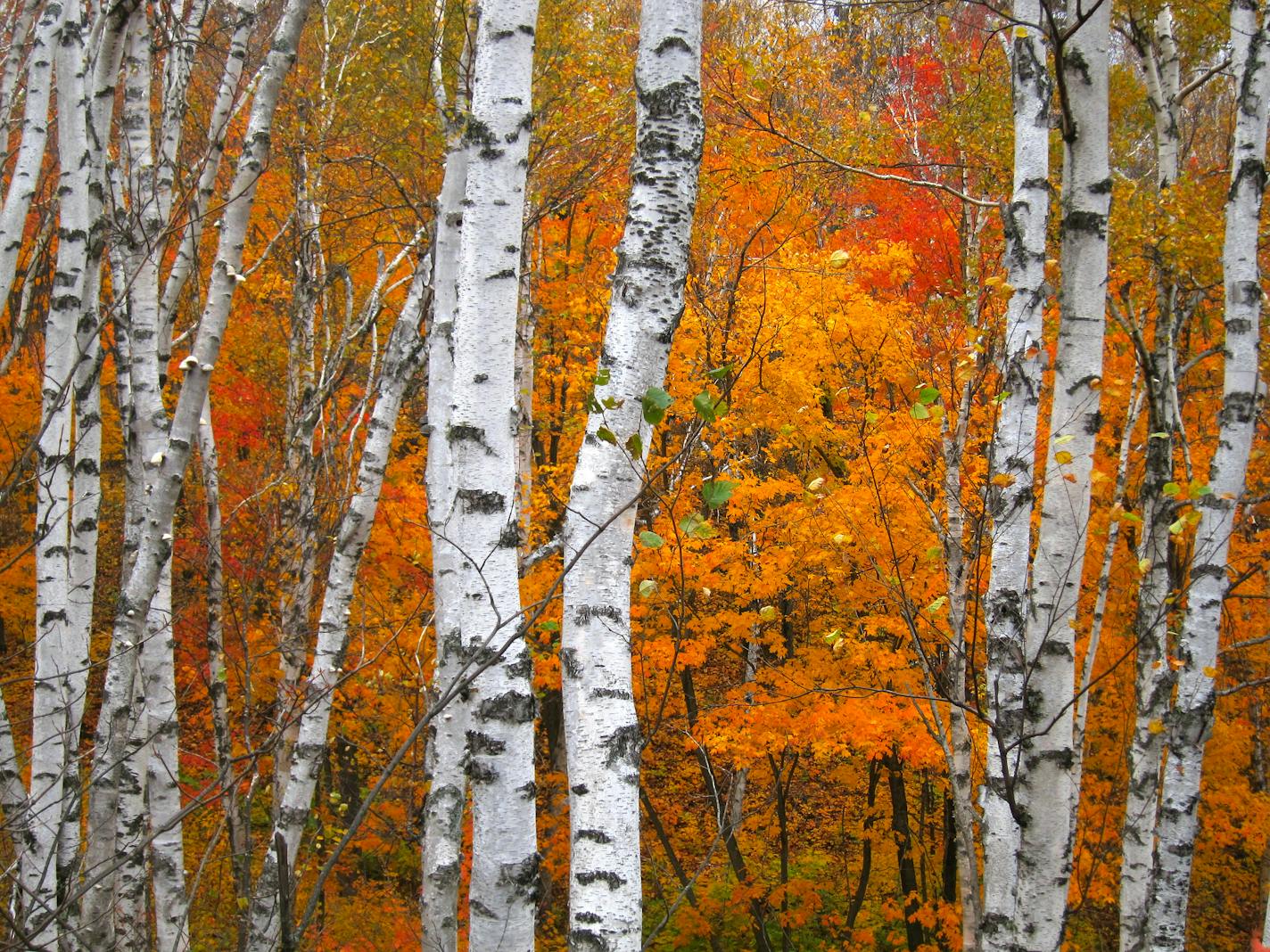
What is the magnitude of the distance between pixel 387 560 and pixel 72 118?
810cm

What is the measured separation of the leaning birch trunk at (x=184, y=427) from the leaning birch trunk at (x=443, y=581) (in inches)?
31.6

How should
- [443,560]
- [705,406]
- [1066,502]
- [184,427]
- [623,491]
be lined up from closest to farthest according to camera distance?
[705,406] → [623,491] → [1066,502] → [184,427] → [443,560]

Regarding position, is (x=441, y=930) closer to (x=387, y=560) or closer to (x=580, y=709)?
(x=580, y=709)

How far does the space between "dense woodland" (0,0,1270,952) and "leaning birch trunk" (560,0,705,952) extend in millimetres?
12

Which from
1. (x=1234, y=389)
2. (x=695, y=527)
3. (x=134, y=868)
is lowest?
(x=134, y=868)

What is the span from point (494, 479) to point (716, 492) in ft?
2.80

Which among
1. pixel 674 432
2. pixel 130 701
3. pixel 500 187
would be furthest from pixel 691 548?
pixel 500 187

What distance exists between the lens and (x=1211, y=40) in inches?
288

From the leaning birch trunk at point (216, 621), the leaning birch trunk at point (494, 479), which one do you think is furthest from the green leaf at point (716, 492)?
the leaning birch trunk at point (216, 621)

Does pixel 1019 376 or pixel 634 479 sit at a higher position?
pixel 1019 376

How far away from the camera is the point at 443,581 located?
3846mm

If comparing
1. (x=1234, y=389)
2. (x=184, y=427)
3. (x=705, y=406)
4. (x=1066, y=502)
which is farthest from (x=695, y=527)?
(x=1234, y=389)

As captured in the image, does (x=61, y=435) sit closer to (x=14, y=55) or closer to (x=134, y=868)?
(x=134, y=868)

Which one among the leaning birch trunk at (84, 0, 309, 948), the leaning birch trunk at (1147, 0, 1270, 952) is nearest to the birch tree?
the leaning birch trunk at (84, 0, 309, 948)
